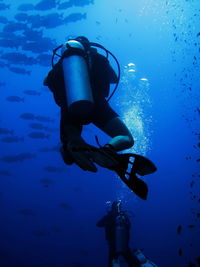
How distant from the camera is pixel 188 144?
348ft

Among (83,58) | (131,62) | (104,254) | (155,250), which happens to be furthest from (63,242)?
(83,58)

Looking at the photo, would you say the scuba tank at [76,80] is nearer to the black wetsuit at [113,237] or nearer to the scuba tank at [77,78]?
the scuba tank at [77,78]

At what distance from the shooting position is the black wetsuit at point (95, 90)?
4.00 m

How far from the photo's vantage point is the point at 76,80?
12.4ft

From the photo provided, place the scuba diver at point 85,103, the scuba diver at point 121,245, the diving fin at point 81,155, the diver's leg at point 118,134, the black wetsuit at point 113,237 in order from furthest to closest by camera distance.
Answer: the black wetsuit at point 113,237
the scuba diver at point 121,245
the diver's leg at point 118,134
the scuba diver at point 85,103
the diving fin at point 81,155

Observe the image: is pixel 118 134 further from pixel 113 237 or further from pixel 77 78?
pixel 113 237

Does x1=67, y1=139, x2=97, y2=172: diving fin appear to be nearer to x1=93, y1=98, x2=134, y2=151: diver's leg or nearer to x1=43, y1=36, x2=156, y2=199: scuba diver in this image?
x1=43, y1=36, x2=156, y2=199: scuba diver

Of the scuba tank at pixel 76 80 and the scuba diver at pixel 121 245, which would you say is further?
the scuba diver at pixel 121 245

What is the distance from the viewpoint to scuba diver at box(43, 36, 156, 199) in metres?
3.21

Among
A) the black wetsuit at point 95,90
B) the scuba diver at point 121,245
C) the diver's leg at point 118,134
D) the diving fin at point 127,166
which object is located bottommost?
the scuba diver at point 121,245

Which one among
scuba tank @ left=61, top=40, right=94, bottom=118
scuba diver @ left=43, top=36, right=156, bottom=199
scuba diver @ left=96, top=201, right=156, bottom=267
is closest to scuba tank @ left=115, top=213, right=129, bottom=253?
scuba diver @ left=96, top=201, right=156, bottom=267

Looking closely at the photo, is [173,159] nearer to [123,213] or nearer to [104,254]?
[104,254]

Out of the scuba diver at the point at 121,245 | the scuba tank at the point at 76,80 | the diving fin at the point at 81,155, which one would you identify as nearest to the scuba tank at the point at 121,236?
the scuba diver at the point at 121,245

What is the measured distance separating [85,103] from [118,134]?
0.63 m
